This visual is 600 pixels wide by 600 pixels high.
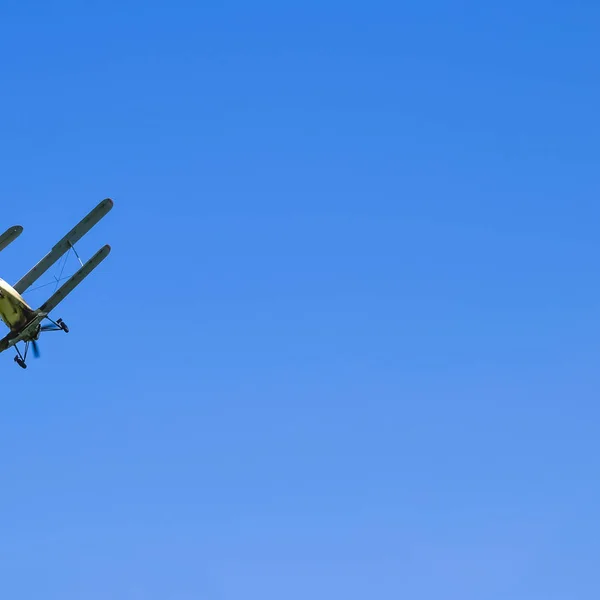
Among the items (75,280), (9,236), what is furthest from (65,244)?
(9,236)

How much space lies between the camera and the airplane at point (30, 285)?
213 ft

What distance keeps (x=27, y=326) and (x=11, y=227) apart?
5.25m

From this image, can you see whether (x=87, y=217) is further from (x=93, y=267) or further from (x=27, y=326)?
(x=27, y=326)

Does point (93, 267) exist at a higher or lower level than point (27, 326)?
higher

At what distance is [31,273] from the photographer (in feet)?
225

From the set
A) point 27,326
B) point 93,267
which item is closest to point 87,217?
point 93,267

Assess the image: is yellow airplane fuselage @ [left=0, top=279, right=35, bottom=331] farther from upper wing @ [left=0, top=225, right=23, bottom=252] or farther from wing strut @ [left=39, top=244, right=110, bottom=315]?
upper wing @ [left=0, top=225, right=23, bottom=252]

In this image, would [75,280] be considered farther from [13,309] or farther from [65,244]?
[13,309]

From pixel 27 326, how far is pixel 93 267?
16.3 ft

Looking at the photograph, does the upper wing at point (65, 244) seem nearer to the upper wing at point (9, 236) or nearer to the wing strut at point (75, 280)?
the wing strut at point (75, 280)

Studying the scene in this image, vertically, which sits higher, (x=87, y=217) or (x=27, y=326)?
(x=87, y=217)

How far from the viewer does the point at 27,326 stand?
65250 millimetres

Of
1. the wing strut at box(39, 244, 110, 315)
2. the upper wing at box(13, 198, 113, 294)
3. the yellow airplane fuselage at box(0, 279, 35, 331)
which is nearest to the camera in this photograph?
the yellow airplane fuselage at box(0, 279, 35, 331)

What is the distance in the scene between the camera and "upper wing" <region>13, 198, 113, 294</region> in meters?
67.2
